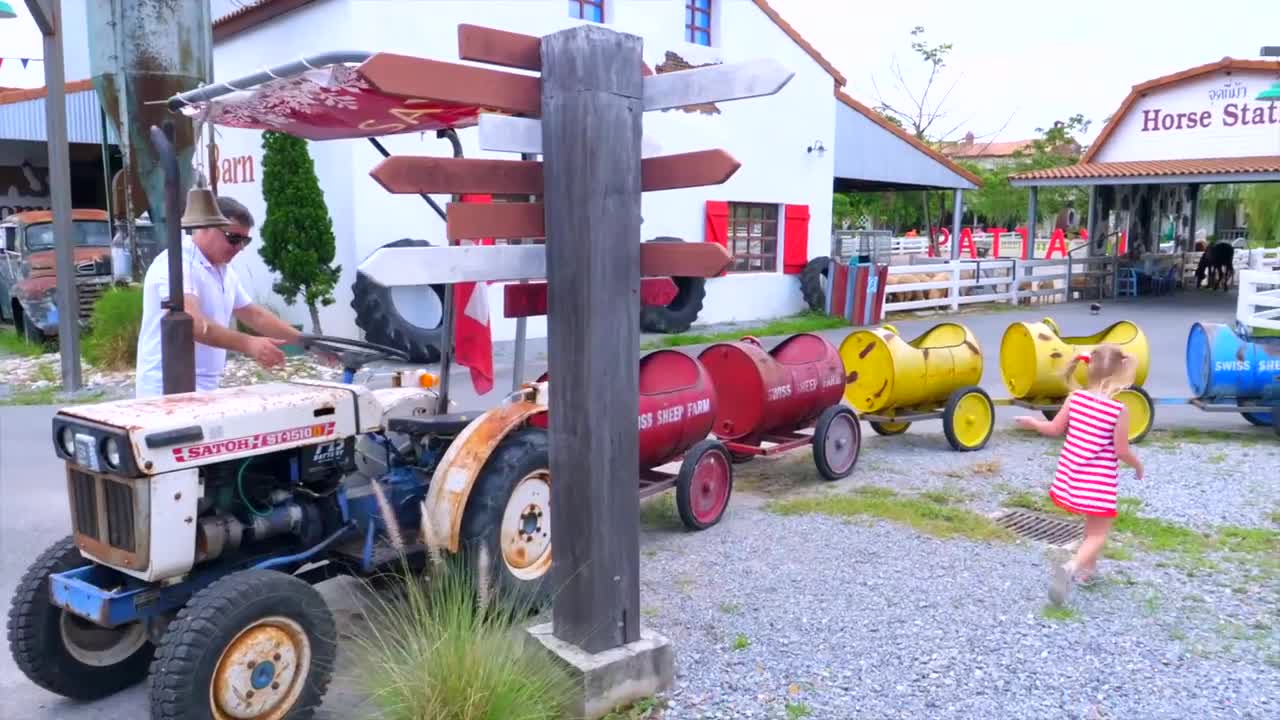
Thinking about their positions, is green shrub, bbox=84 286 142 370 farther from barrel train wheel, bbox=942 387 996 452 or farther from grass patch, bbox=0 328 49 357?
barrel train wheel, bbox=942 387 996 452

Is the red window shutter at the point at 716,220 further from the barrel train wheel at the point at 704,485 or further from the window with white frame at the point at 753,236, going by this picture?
the barrel train wheel at the point at 704,485

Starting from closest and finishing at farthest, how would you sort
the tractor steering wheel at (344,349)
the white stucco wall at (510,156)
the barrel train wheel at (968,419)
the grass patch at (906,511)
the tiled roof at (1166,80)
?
the tractor steering wheel at (344,349) → the grass patch at (906,511) → the barrel train wheel at (968,419) → the white stucco wall at (510,156) → the tiled roof at (1166,80)

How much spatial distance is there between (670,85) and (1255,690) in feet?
10.3

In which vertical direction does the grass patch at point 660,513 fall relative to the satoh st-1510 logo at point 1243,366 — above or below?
below

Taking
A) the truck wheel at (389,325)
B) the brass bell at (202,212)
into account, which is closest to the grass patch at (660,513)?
the brass bell at (202,212)

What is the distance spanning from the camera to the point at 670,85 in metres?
3.76

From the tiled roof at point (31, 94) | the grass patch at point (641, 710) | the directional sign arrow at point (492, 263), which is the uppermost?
the tiled roof at point (31, 94)

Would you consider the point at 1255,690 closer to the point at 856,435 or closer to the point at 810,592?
the point at 810,592

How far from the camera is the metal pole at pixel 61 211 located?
10859 mm

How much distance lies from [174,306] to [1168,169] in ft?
76.8

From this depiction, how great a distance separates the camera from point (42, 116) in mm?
18672

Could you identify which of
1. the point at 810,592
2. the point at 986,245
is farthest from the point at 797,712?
the point at 986,245

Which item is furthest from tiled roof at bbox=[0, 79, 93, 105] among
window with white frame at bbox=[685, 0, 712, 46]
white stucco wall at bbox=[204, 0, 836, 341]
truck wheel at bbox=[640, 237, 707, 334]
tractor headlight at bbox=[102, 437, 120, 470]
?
tractor headlight at bbox=[102, 437, 120, 470]

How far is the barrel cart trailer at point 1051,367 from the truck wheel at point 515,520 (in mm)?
5359
